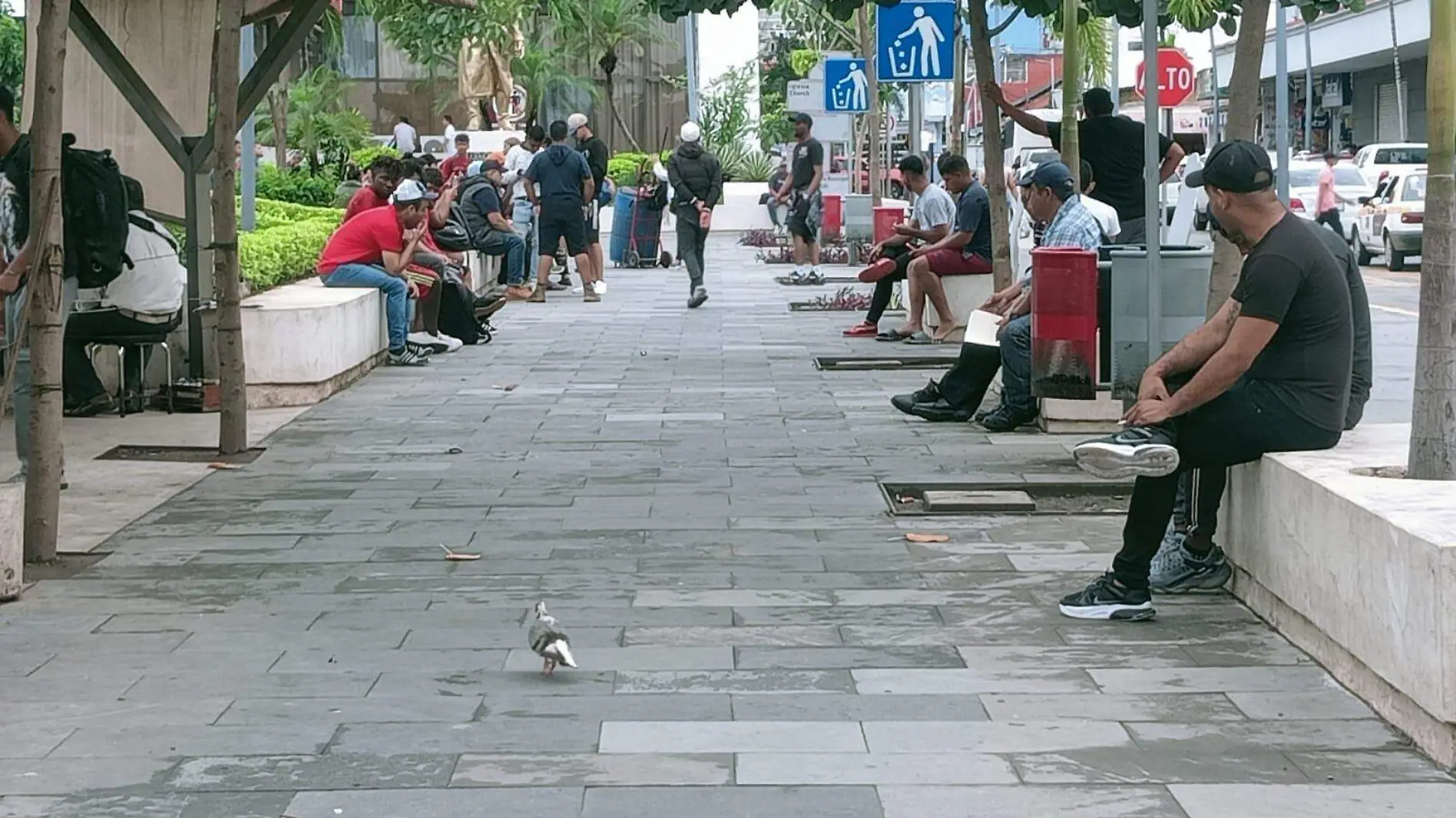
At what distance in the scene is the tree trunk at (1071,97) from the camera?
12.4 m

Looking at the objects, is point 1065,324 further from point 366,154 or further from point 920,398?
point 366,154

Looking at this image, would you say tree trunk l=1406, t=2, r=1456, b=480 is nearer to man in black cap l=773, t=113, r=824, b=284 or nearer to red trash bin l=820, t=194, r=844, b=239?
man in black cap l=773, t=113, r=824, b=284

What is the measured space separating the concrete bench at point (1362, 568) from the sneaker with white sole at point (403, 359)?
8976 mm

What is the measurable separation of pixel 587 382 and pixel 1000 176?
3135 mm

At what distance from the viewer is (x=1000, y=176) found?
1276 centimetres

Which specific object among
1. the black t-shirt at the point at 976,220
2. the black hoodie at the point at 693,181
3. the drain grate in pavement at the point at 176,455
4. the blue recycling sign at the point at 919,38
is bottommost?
the drain grate in pavement at the point at 176,455

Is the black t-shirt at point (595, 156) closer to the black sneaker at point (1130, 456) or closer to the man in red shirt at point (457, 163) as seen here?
the man in red shirt at point (457, 163)

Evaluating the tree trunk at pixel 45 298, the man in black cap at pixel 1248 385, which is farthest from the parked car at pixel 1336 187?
the tree trunk at pixel 45 298

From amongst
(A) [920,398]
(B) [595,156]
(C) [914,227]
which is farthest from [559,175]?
(A) [920,398]

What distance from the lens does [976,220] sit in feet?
49.4

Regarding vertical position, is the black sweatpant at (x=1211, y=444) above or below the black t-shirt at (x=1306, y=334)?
below

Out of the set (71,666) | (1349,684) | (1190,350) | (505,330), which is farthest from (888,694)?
(505,330)

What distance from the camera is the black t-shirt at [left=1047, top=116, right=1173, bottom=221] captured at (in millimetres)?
12664

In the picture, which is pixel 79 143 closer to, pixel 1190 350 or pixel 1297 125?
pixel 1190 350
